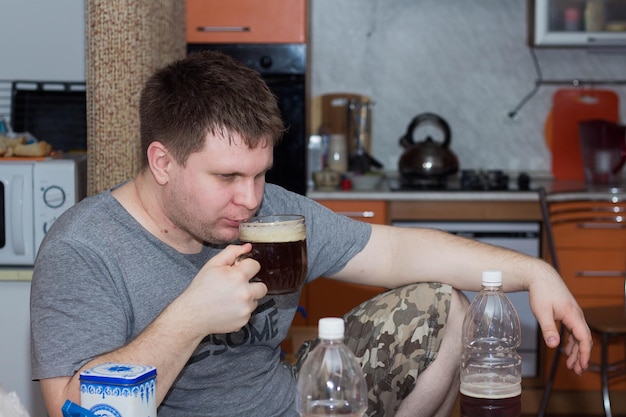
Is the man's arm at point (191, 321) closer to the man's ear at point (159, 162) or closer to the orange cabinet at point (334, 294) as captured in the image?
the man's ear at point (159, 162)

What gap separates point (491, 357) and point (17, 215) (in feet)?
5.03

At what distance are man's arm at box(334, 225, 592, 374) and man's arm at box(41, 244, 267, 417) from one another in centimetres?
66

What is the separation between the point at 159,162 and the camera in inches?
75.2

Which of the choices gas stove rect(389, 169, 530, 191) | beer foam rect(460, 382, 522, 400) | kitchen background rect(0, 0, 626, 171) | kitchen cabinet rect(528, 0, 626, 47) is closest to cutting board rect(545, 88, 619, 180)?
kitchen background rect(0, 0, 626, 171)

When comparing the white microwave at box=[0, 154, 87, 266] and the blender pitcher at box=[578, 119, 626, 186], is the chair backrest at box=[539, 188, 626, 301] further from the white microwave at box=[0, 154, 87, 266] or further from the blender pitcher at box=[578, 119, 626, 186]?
the white microwave at box=[0, 154, 87, 266]

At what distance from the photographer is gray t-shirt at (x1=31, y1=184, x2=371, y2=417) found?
170 cm

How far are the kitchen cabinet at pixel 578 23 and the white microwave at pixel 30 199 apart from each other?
2386 millimetres

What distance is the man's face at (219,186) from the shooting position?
1.82m

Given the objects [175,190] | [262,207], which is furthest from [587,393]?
[175,190]

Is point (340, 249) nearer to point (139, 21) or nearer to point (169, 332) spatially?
point (169, 332)

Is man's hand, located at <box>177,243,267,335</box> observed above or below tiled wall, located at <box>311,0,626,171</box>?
below

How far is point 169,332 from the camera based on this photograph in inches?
64.6

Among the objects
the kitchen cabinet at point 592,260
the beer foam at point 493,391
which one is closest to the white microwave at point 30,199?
the beer foam at point 493,391

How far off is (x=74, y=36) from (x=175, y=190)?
1.95 meters
